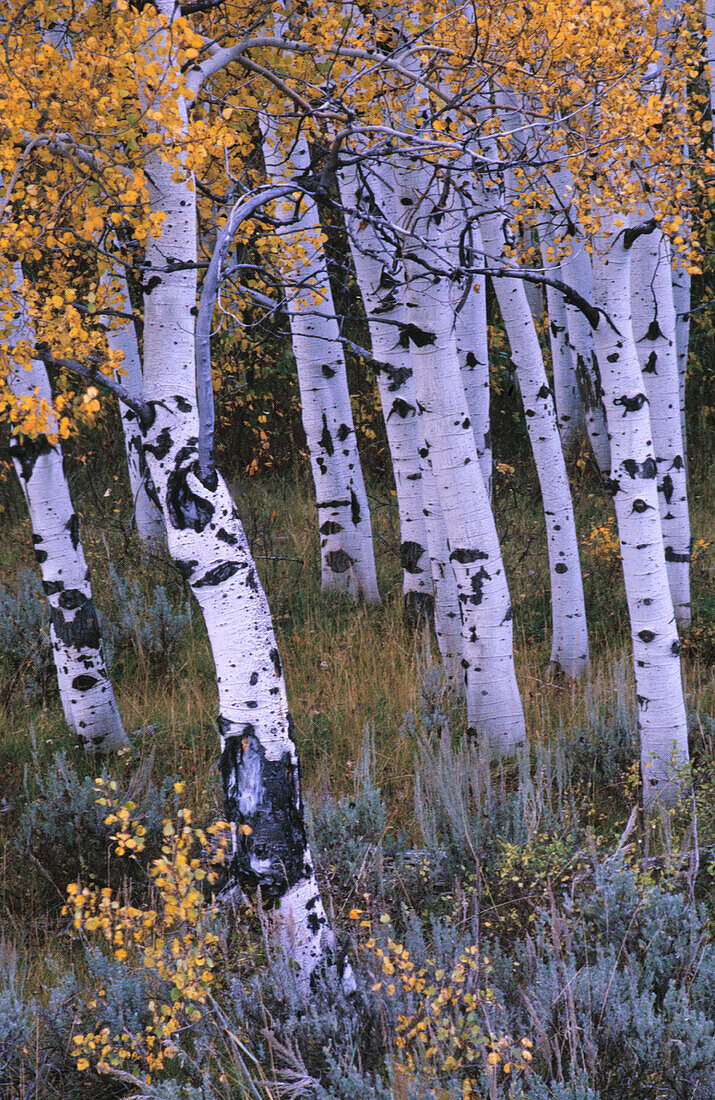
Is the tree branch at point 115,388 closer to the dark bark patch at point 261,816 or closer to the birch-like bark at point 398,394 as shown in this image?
the dark bark patch at point 261,816

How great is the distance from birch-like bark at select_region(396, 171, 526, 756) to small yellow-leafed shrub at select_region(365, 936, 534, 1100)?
1.65m

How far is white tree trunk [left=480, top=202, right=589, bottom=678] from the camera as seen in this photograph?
18.6ft

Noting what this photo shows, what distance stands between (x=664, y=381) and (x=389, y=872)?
408cm

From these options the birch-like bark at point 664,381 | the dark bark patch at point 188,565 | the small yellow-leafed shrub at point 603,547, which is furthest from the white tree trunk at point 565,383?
the dark bark patch at point 188,565

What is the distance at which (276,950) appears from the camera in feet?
8.99

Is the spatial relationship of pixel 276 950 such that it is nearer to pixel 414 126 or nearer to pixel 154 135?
pixel 154 135

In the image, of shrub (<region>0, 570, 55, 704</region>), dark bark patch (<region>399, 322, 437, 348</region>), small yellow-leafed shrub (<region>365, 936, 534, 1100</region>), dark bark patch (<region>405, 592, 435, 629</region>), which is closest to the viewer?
small yellow-leafed shrub (<region>365, 936, 534, 1100</region>)

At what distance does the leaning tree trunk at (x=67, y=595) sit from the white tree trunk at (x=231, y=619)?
6.81 feet

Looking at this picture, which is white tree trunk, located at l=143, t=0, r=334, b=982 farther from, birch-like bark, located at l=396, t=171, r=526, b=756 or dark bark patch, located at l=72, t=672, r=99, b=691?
dark bark patch, located at l=72, t=672, r=99, b=691

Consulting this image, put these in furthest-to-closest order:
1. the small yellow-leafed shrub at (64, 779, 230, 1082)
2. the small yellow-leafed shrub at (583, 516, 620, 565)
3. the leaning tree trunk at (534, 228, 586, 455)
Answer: the leaning tree trunk at (534, 228, 586, 455) → the small yellow-leafed shrub at (583, 516, 620, 565) → the small yellow-leafed shrub at (64, 779, 230, 1082)

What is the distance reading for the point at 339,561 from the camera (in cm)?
691

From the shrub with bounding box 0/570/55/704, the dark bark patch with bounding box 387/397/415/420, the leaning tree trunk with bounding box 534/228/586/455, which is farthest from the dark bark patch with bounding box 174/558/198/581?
the leaning tree trunk with bounding box 534/228/586/455

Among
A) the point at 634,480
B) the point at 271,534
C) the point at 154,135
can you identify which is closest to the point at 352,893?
the point at 634,480

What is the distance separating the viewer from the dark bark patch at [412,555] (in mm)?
6453
